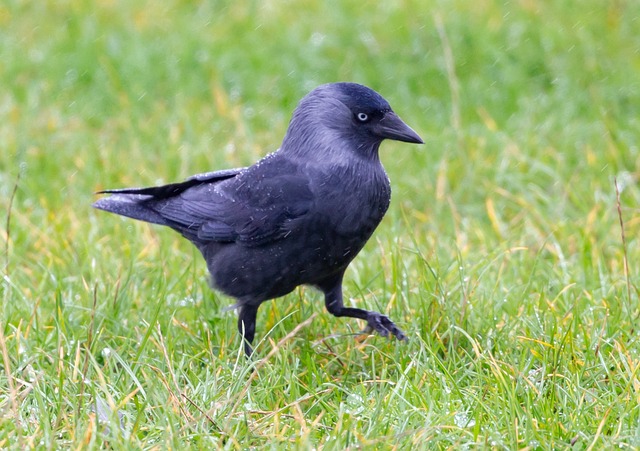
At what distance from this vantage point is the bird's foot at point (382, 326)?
3988 millimetres

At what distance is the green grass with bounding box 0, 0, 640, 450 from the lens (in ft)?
10.9

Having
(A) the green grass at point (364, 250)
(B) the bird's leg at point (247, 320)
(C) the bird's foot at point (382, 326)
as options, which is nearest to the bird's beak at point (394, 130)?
(A) the green grass at point (364, 250)

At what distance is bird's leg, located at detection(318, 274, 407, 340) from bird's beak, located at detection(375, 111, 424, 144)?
2.12 ft

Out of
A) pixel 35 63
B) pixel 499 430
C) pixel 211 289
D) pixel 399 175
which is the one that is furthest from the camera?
pixel 35 63

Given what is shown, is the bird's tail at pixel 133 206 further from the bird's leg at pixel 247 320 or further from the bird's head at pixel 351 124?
the bird's head at pixel 351 124

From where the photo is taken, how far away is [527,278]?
A: 15.2 feet

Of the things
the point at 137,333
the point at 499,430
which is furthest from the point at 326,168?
the point at 499,430

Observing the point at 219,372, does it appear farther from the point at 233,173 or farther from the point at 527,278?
the point at 527,278

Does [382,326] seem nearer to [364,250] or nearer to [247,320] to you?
[247,320]

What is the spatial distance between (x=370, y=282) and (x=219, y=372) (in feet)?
3.30

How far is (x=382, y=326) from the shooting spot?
13.3 feet

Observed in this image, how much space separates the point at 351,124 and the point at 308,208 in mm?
439

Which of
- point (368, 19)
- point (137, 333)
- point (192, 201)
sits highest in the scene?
point (368, 19)

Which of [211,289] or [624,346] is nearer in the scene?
[624,346]
